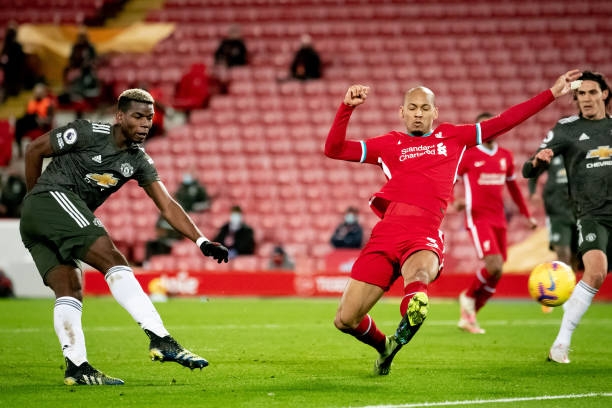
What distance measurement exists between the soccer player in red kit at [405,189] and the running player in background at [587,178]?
0.86m

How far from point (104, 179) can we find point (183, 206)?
13326mm

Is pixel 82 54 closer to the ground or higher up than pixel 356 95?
higher up

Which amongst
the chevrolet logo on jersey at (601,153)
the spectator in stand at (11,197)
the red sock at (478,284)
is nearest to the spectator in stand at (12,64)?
the spectator in stand at (11,197)

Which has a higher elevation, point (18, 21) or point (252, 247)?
point (18, 21)

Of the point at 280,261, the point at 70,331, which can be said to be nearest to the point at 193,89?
the point at 280,261

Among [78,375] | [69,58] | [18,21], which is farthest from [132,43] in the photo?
[78,375]

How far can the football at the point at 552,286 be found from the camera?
909 cm

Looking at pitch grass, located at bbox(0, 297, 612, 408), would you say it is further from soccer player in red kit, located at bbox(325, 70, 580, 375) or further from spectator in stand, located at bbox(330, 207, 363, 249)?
spectator in stand, located at bbox(330, 207, 363, 249)

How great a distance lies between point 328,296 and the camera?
1878 cm

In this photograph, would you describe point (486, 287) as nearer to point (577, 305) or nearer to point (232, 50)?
point (577, 305)

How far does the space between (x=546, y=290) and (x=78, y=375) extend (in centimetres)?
426

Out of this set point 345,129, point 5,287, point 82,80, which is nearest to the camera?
point 345,129

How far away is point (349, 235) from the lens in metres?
19.6

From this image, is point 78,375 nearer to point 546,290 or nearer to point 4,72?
point 546,290
